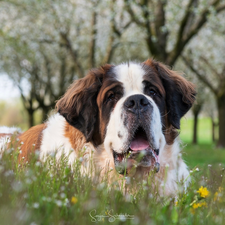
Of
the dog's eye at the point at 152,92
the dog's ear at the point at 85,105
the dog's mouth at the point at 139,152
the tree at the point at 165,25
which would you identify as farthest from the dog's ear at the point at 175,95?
the tree at the point at 165,25

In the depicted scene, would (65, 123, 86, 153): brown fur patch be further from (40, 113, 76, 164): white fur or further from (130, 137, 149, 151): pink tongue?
(130, 137, 149, 151): pink tongue

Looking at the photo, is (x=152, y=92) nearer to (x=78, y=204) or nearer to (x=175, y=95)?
(x=175, y=95)

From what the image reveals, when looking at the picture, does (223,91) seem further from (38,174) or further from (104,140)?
(38,174)

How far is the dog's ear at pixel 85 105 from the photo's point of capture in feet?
12.5

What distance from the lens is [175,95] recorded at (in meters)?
4.02

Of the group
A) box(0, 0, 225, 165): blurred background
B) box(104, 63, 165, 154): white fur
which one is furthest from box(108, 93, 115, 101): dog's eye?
box(0, 0, 225, 165): blurred background

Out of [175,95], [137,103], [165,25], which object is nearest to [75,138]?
[137,103]

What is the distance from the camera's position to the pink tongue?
11.3 ft

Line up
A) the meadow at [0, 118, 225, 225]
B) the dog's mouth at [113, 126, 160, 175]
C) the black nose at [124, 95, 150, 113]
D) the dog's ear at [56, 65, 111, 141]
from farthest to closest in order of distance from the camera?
1. the dog's ear at [56, 65, 111, 141]
2. the dog's mouth at [113, 126, 160, 175]
3. the black nose at [124, 95, 150, 113]
4. the meadow at [0, 118, 225, 225]

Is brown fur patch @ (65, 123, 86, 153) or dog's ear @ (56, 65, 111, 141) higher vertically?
dog's ear @ (56, 65, 111, 141)

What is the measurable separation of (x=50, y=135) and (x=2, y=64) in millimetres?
20506

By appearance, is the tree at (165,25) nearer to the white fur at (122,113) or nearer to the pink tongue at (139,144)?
the white fur at (122,113)

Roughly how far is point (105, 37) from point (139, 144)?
1504cm

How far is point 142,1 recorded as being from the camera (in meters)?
12.4
